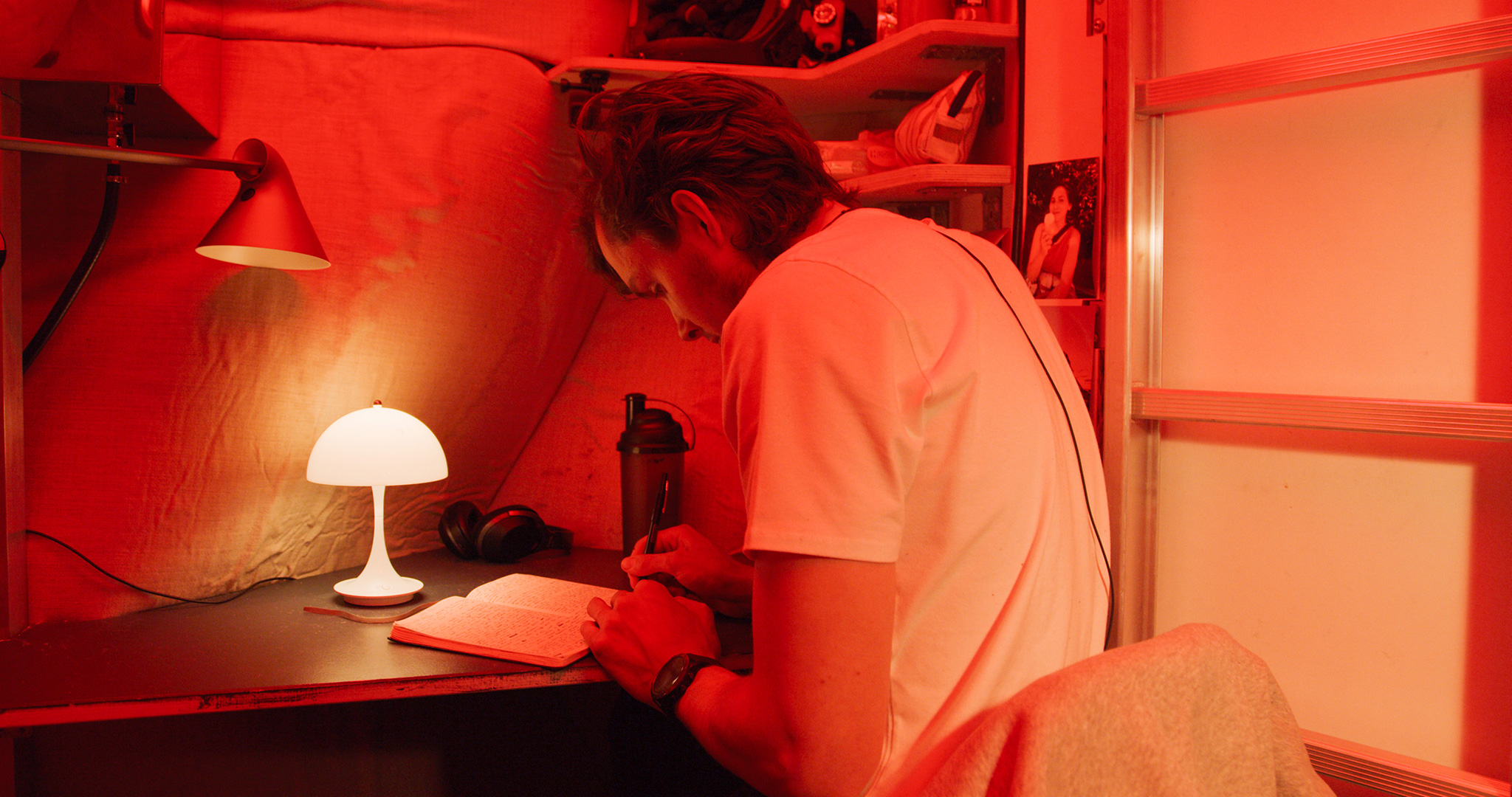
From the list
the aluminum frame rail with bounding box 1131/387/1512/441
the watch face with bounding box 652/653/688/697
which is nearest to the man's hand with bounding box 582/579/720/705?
the watch face with bounding box 652/653/688/697

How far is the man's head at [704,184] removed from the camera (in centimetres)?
93

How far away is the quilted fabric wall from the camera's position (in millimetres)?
1244

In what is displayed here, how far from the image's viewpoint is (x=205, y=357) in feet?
4.31

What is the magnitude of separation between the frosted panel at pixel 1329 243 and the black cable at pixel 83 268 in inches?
64.5

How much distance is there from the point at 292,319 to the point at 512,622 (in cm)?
68

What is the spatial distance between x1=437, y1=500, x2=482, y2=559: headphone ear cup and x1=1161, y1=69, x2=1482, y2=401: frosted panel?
4.37 feet

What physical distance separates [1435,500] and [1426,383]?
0.16m

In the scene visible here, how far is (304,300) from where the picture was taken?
4.61 ft

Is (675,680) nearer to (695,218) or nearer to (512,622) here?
(512,622)

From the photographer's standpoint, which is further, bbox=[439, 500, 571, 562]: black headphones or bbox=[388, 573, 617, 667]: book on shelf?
bbox=[439, 500, 571, 562]: black headphones

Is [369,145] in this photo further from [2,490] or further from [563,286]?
[2,490]

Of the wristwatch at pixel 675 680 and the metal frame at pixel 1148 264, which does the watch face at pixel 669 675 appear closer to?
the wristwatch at pixel 675 680

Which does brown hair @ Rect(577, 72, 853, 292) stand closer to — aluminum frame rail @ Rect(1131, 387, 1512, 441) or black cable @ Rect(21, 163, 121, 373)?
aluminum frame rail @ Rect(1131, 387, 1512, 441)

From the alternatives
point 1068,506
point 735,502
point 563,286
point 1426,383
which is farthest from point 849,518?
point 563,286
